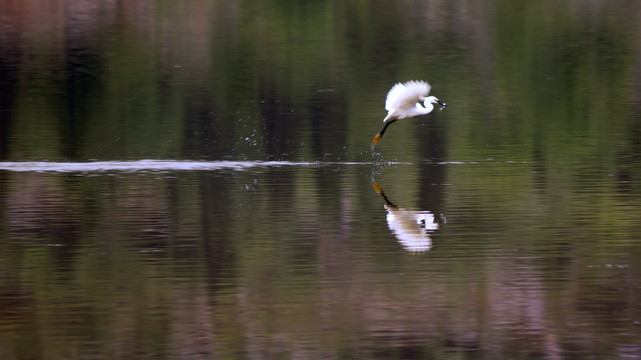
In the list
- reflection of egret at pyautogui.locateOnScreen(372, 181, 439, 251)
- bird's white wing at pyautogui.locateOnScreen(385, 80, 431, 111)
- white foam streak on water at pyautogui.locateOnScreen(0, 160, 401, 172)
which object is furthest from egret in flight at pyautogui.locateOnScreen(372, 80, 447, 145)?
reflection of egret at pyautogui.locateOnScreen(372, 181, 439, 251)

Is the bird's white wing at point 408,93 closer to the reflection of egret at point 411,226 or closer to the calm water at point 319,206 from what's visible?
the calm water at point 319,206

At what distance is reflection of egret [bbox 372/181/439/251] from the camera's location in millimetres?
11266

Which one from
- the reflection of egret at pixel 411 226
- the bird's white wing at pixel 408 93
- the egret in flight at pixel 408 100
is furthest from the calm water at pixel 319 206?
the bird's white wing at pixel 408 93

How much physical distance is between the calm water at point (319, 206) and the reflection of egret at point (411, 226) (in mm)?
40

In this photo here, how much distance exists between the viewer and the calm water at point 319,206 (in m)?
8.91

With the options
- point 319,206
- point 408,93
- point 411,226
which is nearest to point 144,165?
point 408,93

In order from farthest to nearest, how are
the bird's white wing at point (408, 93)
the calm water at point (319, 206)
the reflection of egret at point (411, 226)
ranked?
the bird's white wing at point (408, 93) → the reflection of egret at point (411, 226) → the calm water at point (319, 206)

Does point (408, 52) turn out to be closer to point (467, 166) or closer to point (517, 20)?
point (517, 20)

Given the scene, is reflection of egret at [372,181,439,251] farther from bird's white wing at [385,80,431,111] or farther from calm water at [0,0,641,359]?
bird's white wing at [385,80,431,111]

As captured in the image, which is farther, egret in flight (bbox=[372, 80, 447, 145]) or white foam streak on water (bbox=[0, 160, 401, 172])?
egret in flight (bbox=[372, 80, 447, 145])

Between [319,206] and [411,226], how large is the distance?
1.28 meters

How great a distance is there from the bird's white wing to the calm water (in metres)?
0.71

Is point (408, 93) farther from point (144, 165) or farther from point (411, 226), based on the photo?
point (411, 226)

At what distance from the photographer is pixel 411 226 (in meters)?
12.1
